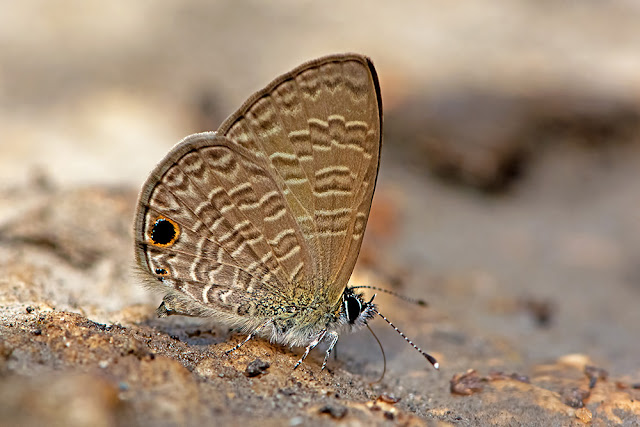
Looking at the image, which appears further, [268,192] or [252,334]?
[252,334]

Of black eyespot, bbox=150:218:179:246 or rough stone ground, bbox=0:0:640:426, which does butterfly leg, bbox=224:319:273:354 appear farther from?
black eyespot, bbox=150:218:179:246

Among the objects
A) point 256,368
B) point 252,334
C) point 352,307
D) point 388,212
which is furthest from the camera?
point 388,212

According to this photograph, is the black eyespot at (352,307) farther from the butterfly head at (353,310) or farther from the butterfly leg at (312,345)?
the butterfly leg at (312,345)

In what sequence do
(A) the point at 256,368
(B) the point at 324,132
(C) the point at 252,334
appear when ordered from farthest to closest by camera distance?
(C) the point at 252,334 < (B) the point at 324,132 < (A) the point at 256,368

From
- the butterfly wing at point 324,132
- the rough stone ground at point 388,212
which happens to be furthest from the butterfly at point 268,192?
the rough stone ground at point 388,212

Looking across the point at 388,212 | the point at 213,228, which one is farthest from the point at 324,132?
the point at 388,212

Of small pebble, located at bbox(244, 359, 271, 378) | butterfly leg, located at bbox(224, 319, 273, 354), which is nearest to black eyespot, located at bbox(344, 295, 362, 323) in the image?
butterfly leg, located at bbox(224, 319, 273, 354)

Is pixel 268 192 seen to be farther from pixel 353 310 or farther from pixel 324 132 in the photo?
pixel 353 310

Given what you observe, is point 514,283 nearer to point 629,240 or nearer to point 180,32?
point 629,240

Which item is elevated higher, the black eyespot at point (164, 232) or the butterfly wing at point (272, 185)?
the butterfly wing at point (272, 185)
